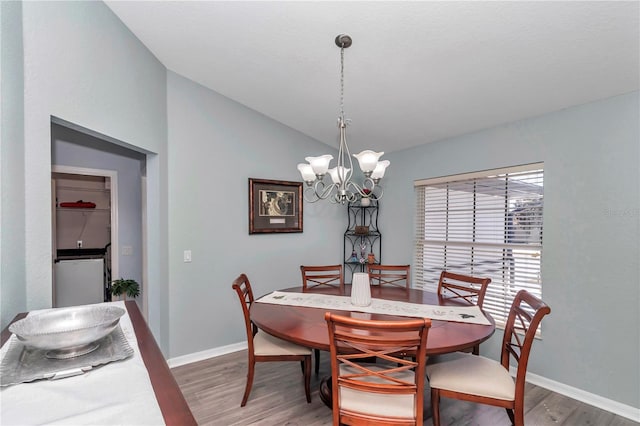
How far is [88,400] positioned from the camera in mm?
760

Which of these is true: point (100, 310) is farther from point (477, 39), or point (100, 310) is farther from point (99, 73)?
point (477, 39)

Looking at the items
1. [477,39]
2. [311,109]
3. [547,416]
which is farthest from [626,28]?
[547,416]

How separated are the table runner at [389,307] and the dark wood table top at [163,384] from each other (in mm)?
1254

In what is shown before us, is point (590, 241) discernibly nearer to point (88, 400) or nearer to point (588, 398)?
point (588, 398)

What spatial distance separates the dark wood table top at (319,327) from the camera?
1555 millimetres

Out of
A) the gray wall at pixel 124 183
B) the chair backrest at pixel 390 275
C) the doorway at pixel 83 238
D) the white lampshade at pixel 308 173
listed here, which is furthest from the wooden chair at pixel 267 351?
the doorway at pixel 83 238

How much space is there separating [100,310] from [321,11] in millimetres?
2086

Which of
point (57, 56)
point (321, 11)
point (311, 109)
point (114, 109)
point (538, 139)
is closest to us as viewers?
point (57, 56)

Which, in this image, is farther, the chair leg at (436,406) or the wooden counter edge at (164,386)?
the chair leg at (436,406)

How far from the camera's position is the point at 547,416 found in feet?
6.95

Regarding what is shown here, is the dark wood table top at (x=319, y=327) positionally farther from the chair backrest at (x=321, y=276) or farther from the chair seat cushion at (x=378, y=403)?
the chair backrest at (x=321, y=276)

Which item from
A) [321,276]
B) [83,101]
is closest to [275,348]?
[321,276]

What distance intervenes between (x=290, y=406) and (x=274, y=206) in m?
2.08

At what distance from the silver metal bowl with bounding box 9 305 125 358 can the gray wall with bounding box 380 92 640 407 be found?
124 inches
